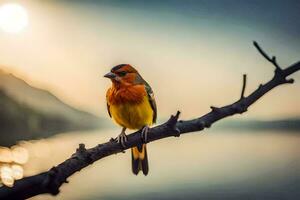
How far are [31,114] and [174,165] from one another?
16.9 inches

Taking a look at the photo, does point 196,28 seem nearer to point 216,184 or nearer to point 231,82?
point 231,82

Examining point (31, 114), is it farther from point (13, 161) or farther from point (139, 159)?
point (139, 159)

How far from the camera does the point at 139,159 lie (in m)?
1.59

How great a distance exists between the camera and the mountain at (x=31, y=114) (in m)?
1.58

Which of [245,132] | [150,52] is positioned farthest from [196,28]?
[245,132]

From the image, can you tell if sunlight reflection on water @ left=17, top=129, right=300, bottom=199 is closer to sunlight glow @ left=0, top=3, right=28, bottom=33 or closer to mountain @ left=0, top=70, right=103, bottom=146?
mountain @ left=0, top=70, right=103, bottom=146

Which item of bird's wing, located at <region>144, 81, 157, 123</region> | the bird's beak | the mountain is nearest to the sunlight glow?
the mountain

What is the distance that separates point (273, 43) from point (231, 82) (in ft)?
0.56

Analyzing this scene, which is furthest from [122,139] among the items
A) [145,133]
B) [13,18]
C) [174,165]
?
[13,18]

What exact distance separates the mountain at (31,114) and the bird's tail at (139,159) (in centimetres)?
13

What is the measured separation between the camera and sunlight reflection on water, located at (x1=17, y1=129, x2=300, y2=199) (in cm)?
159

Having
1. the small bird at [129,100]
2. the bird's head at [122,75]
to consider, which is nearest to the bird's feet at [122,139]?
the small bird at [129,100]

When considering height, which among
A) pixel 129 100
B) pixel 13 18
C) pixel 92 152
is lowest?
pixel 92 152

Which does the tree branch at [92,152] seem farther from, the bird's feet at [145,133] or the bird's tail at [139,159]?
the bird's tail at [139,159]
